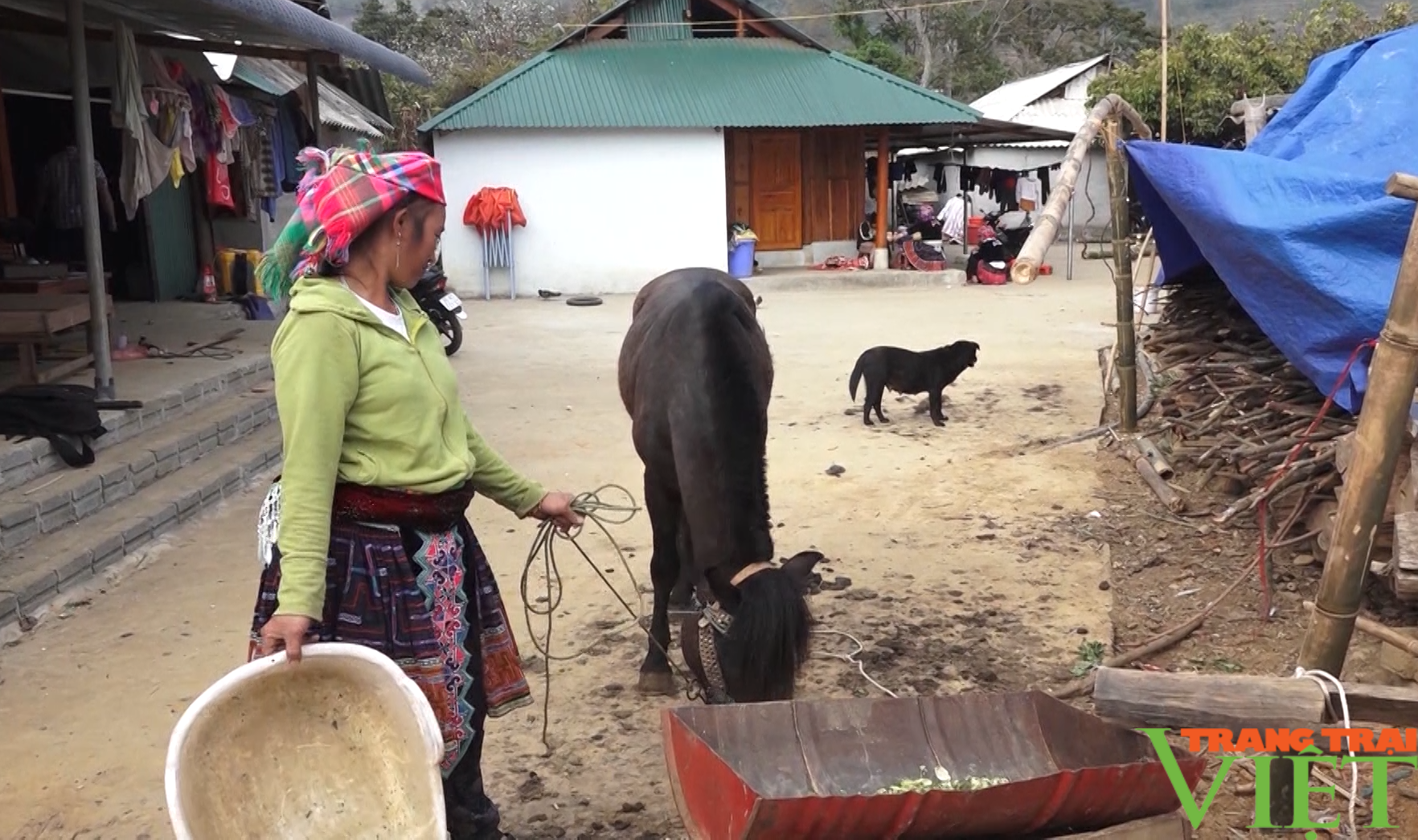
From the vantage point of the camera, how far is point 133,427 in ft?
20.2

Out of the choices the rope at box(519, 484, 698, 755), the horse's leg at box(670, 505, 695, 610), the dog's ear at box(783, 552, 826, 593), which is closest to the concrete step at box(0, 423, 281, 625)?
the rope at box(519, 484, 698, 755)

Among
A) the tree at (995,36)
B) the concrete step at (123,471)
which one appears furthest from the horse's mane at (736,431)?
the tree at (995,36)

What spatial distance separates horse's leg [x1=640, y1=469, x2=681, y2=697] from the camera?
384 centimetres

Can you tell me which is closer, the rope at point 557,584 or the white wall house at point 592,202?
the rope at point 557,584

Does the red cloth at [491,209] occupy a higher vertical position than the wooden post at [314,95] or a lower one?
lower

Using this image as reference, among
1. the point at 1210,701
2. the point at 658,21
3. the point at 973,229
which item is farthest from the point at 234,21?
the point at 973,229

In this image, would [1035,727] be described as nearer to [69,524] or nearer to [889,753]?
[889,753]

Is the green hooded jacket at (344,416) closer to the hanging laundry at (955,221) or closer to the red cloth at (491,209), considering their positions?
the red cloth at (491,209)

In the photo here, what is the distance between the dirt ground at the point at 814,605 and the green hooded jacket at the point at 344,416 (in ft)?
4.09

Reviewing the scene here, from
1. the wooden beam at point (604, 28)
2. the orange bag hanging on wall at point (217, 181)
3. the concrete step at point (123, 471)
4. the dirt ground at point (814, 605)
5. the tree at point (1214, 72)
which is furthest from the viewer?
the tree at point (1214, 72)

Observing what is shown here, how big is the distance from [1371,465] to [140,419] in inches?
239

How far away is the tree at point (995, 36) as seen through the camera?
40781 millimetres

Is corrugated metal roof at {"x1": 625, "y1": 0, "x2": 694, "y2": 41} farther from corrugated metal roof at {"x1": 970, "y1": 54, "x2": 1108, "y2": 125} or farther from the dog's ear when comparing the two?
the dog's ear

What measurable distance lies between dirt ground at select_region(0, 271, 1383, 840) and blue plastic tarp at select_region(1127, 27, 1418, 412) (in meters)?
1.11
